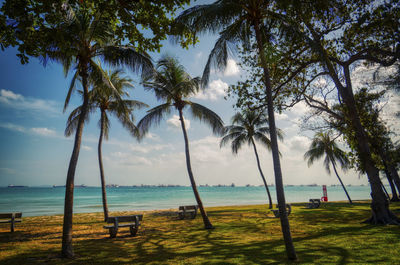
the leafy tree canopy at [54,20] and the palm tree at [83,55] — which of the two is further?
the palm tree at [83,55]

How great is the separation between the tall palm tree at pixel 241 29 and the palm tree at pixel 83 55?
220 cm

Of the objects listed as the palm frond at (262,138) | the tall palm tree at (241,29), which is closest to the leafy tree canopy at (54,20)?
the tall palm tree at (241,29)

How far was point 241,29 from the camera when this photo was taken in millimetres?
7801

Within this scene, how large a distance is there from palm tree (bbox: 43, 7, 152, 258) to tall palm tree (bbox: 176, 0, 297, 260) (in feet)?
7.21

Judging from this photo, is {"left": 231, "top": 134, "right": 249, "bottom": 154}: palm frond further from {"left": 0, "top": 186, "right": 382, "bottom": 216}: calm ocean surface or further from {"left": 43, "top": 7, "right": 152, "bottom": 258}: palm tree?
{"left": 43, "top": 7, "right": 152, "bottom": 258}: palm tree

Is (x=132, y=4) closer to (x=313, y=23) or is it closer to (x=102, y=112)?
(x=313, y=23)

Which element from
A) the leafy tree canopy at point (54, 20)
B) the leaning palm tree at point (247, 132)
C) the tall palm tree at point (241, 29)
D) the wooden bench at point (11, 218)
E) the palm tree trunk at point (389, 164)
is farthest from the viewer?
the leaning palm tree at point (247, 132)

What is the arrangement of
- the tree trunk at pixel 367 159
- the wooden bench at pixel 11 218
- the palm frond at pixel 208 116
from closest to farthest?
the tree trunk at pixel 367 159 → the wooden bench at pixel 11 218 → the palm frond at pixel 208 116

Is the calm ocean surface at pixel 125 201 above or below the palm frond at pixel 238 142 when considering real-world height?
below

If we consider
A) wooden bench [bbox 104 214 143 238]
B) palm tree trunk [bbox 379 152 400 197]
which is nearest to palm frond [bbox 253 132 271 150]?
palm tree trunk [bbox 379 152 400 197]

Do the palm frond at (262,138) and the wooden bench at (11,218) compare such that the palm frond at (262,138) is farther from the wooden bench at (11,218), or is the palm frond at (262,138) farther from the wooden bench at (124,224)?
the wooden bench at (11,218)

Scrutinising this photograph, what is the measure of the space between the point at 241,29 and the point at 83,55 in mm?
5128

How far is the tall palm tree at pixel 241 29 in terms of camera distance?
5879 millimetres

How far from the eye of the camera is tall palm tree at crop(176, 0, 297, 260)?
19.3 feet
